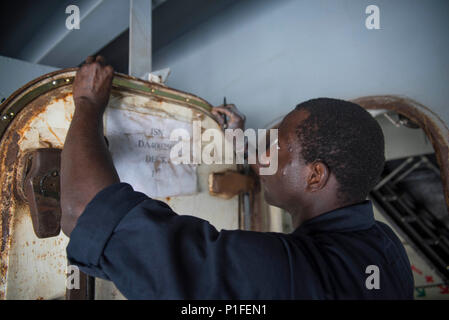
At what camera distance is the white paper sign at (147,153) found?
1.05 meters

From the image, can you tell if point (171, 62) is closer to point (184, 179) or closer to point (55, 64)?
point (55, 64)

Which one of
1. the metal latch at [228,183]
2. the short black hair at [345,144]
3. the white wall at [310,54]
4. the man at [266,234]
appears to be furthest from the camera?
the metal latch at [228,183]

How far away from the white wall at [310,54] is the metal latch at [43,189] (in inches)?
45.1

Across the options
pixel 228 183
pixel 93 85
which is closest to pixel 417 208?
pixel 228 183

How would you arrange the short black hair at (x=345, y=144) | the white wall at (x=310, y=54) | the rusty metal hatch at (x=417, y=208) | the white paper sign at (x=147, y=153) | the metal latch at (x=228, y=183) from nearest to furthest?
the short black hair at (x=345, y=144), the white paper sign at (x=147, y=153), the white wall at (x=310, y=54), the metal latch at (x=228, y=183), the rusty metal hatch at (x=417, y=208)

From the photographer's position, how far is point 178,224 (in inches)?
22.6

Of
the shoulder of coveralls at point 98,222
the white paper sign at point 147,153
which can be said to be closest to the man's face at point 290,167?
the shoulder of coveralls at point 98,222

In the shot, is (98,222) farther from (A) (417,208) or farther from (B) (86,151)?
(A) (417,208)

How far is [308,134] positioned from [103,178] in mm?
488

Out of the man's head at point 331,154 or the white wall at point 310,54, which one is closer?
the man's head at point 331,154

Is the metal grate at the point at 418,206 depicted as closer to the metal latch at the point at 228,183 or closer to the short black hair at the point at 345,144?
the metal latch at the point at 228,183

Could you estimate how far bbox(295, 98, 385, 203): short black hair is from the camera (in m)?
0.74

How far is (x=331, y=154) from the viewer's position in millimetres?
747
